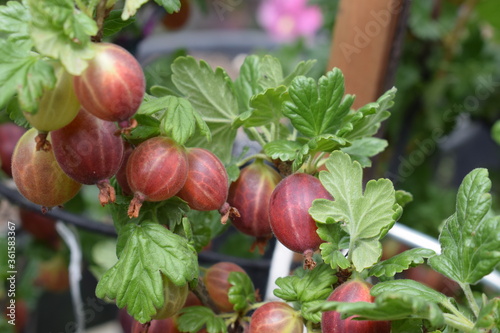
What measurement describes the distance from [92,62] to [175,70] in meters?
0.15

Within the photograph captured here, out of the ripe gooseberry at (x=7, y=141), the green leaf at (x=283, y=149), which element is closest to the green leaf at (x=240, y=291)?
Answer: the green leaf at (x=283, y=149)

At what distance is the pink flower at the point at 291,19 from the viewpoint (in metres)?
1.86

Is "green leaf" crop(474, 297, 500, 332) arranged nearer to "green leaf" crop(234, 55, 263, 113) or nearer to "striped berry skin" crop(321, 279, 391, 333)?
"striped berry skin" crop(321, 279, 391, 333)

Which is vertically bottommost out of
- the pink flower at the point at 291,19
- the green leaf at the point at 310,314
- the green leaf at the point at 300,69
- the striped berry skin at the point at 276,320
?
the pink flower at the point at 291,19

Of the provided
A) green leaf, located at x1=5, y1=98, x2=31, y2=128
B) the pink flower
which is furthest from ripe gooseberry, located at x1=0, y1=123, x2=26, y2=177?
the pink flower

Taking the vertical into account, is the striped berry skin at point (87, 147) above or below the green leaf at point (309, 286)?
above

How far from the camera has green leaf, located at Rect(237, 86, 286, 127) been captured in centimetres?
43

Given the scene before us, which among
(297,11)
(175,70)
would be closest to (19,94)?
(175,70)

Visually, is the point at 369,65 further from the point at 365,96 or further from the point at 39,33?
the point at 39,33

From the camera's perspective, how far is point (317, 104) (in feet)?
1.41

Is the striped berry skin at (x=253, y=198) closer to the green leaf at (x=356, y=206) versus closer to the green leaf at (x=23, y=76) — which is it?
the green leaf at (x=356, y=206)

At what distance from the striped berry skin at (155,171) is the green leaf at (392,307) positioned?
0.13 m

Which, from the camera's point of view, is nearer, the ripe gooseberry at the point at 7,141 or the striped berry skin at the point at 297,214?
the striped berry skin at the point at 297,214

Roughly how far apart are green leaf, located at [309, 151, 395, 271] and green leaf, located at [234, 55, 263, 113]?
0.13 m
